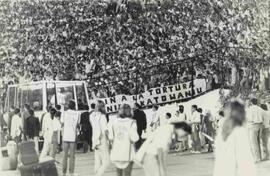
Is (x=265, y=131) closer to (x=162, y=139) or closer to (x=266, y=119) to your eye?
(x=266, y=119)

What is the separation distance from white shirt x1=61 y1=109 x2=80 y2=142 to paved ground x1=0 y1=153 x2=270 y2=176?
0.26 meters

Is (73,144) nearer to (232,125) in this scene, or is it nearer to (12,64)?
(12,64)

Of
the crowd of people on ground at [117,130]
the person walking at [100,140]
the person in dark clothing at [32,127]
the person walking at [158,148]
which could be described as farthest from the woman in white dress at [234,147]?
the person in dark clothing at [32,127]

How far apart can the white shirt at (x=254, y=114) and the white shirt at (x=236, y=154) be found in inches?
108

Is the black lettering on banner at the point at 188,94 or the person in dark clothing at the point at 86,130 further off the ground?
the black lettering on banner at the point at 188,94

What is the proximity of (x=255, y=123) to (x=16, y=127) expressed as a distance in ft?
10.9

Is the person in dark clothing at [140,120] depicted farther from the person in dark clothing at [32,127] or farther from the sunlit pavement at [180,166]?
the person in dark clothing at [32,127]

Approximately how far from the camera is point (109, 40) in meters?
8.26

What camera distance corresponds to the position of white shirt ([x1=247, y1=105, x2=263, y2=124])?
28.3ft

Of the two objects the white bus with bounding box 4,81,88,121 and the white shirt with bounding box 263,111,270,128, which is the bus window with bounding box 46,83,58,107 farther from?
the white shirt with bounding box 263,111,270,128

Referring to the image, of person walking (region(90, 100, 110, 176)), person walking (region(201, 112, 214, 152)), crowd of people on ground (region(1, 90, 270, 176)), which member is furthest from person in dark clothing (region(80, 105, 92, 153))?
person walking (region(201, 112, 214, 152))

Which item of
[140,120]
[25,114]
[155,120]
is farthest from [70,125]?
[155,120]

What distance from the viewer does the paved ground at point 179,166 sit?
305 inches

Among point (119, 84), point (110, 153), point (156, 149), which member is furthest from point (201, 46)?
point (156, 149)
